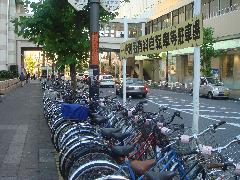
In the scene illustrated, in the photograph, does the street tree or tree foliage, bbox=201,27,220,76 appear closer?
the street tree

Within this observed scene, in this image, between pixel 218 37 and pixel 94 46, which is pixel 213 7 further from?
pixel 94 46

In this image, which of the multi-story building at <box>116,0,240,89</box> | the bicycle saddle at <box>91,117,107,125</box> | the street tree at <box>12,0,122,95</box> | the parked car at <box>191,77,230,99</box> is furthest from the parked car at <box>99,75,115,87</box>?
the bicycle saddle at <box>91,117,107,125</box>

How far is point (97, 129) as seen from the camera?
7.81 m

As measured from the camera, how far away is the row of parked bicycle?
4.74 metres

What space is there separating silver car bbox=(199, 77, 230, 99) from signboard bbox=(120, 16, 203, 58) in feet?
68.0

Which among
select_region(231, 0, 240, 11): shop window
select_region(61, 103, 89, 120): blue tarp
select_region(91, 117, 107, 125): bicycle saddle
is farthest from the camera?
select_region(231, 0, 240, 11): shop window

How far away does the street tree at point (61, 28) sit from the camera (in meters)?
13.7

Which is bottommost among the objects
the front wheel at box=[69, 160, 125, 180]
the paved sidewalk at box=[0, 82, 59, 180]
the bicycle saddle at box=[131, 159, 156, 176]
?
the paved sidewalk at box=[0, 82, 59, 180]

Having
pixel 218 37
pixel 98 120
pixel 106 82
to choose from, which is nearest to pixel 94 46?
pixel 98 120

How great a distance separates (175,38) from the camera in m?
8.40

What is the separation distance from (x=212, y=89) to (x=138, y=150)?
26134 mm

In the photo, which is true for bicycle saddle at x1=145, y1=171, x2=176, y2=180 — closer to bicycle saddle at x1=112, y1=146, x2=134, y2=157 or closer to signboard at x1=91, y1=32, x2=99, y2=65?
bicycle saddle at x1=112, y1=146, x2=134, y2=157

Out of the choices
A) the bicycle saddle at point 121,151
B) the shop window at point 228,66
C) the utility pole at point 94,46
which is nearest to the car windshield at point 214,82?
the shop window at point 228,66

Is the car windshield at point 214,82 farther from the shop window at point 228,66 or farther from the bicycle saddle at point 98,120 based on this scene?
the bicycle saddle at point 98,120
